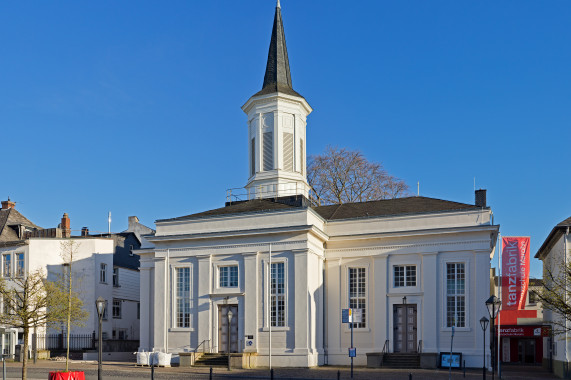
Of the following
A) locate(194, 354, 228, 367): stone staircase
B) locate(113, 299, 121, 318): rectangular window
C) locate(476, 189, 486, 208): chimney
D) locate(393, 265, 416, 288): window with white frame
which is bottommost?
locate(194, 354, 228, 367): stone staircase

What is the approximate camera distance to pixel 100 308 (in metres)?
22.8

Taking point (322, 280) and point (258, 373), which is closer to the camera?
point (258, 373)

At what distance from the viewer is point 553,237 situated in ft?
115

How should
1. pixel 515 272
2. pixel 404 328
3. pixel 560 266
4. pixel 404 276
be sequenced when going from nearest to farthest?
pixel 560 266, pixel 515 272, pixel 404 328, pixel 404 276

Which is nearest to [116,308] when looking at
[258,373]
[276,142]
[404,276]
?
[276,142]

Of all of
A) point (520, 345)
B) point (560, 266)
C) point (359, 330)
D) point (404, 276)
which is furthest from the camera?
point (520, 345)

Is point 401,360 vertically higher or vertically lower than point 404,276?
lower

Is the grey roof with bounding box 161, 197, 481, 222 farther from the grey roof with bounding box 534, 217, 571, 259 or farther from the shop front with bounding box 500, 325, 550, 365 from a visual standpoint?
the shop front with bounding box 500, 325, 550, 365

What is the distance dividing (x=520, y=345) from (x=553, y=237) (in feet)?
78.6

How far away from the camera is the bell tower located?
41.4 metres

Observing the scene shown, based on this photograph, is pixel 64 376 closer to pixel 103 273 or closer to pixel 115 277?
pixel 103 273

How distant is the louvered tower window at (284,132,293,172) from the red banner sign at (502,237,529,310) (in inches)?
537

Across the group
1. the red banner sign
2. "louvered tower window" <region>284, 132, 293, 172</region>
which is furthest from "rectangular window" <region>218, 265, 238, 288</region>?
the red banner sign

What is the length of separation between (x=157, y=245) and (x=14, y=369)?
31.8 ft
